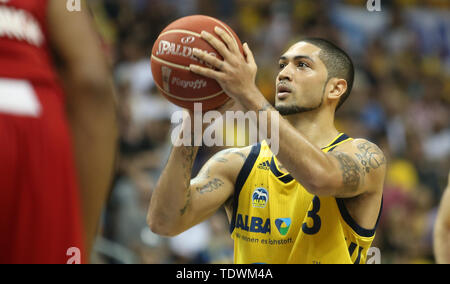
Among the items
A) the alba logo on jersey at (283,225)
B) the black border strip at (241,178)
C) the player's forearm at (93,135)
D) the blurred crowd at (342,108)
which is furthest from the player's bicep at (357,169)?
the blurred crowd at (342,108)

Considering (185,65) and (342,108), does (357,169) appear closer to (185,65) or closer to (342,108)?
(185,65)

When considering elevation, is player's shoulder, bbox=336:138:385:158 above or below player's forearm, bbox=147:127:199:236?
above

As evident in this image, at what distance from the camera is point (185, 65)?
291 cm

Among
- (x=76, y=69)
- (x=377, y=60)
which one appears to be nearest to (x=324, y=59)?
(x=76, y=69)

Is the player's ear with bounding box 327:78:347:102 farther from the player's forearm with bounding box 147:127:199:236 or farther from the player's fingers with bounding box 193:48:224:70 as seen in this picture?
the player's fingers with bounding box 193:48:224:70

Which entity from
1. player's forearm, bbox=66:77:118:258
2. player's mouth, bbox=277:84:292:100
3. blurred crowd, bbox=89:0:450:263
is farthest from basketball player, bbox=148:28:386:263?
blurred crowd, bbox=89:0:450:263

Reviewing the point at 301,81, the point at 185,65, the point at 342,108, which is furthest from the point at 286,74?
the point at 342,108

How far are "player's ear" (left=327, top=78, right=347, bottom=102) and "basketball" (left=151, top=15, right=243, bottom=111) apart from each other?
0.95 m

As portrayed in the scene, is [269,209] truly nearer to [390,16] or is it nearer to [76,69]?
[76,69]

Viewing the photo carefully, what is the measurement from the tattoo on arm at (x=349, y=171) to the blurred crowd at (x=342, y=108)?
3.09 m

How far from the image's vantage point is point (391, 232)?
748 centimetres

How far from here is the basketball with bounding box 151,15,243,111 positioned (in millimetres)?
2906

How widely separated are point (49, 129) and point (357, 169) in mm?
1957

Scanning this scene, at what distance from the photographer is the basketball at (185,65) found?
2906 millimetres
